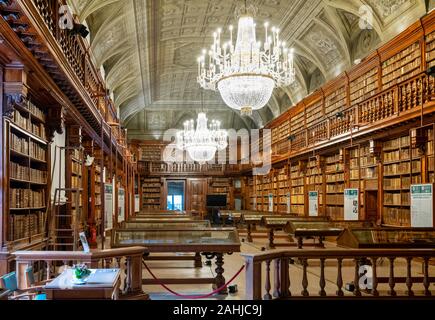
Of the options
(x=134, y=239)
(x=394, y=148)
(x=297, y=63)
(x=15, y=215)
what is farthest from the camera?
(x=297, y=63)

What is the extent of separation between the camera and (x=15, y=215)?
6316mm

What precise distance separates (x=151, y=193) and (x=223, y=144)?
10.2 meters

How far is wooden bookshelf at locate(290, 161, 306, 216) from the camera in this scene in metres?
17.7

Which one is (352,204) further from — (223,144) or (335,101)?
(223,144)

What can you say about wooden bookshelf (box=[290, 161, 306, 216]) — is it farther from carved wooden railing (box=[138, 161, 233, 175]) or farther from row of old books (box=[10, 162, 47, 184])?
row of old books (box=[10, 162, 47, 184])

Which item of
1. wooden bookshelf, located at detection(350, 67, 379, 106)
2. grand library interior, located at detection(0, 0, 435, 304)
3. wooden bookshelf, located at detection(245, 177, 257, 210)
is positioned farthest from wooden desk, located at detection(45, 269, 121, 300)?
wooden bookshelf, located at detection(245, 177, 257, 210)

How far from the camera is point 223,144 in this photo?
18234 millimetres

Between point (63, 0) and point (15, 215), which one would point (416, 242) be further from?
point (63, 0)

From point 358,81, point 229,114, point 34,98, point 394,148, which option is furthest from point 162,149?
point 34,98

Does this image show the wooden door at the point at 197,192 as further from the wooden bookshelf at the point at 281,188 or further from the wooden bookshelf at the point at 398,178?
the wooden bookshelf at the point at 398,178

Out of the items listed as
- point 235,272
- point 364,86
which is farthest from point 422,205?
point 364,86

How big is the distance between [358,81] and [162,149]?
16125mm

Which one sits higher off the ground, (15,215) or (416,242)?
(15,215)

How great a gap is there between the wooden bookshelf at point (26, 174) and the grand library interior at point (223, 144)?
4cm
